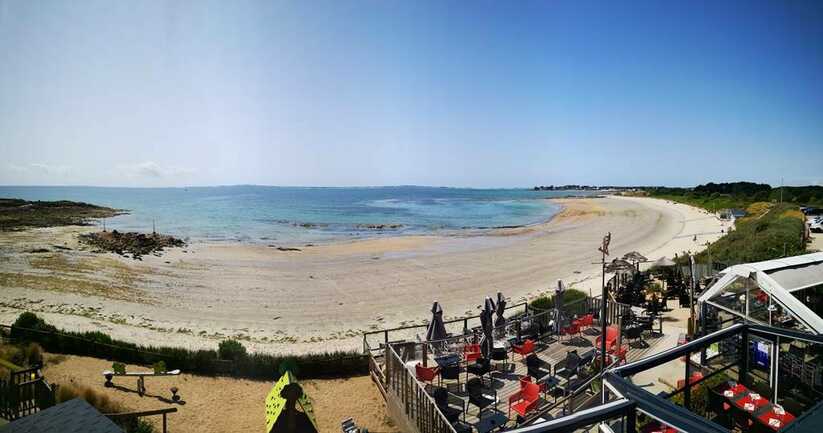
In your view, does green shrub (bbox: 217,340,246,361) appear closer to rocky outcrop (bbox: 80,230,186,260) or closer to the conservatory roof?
the conservatory roof

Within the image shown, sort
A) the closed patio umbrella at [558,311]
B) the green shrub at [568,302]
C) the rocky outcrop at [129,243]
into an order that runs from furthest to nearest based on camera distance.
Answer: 1. the rocky outcrop at [129,243]
2. the green shrub at [568,302]
3. the closed patio umbrella at [558,311]

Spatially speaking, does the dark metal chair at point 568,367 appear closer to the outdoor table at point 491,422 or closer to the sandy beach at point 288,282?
the outdoor table at point 491,422

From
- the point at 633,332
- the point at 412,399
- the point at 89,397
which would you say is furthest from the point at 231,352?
the point at 633,332

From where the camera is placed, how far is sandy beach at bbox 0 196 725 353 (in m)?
18.7

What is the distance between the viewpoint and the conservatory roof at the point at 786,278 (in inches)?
357

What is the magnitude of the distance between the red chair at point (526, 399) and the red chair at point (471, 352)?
8.76ft

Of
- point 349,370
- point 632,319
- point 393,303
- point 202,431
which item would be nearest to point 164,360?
point 202,431

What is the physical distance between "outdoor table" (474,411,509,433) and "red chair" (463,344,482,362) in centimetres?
268

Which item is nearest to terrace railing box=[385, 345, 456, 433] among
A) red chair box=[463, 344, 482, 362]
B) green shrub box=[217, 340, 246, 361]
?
red chair box=[463, 344, 482, 362]

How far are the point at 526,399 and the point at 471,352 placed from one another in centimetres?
354

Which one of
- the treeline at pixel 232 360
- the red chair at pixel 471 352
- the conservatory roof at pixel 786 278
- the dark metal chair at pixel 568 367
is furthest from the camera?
the treeline at pixel 232 360

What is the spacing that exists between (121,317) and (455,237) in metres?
35.8

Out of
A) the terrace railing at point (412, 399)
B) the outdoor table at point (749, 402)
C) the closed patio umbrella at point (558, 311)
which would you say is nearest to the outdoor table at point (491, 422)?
the terrace railing at point (412, 399)

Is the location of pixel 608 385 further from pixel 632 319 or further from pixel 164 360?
pixel 164 360
